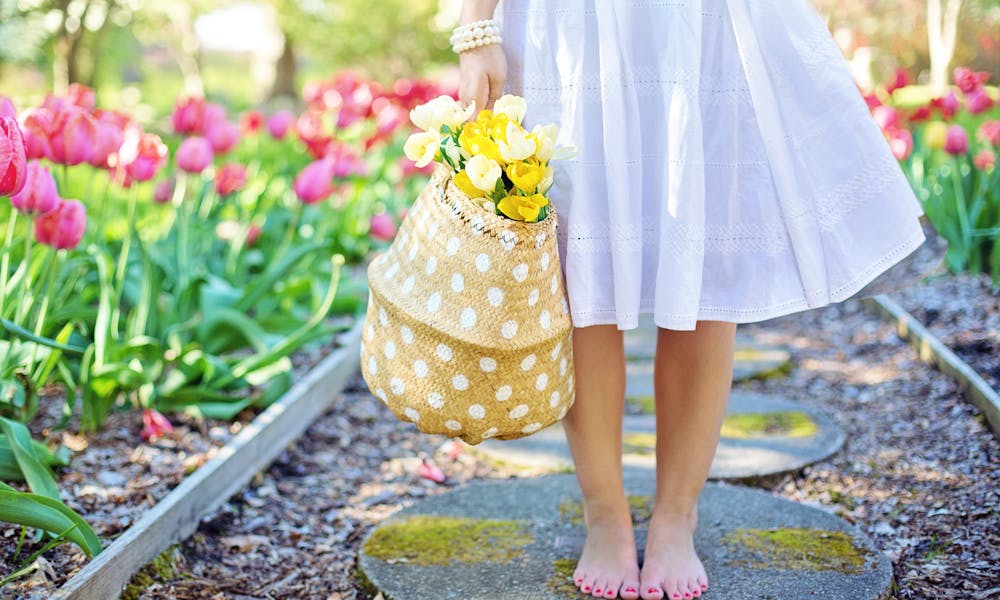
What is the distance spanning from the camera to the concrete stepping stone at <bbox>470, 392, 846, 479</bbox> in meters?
2.44

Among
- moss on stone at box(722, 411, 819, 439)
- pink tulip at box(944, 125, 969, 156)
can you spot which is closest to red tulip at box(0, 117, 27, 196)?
moss on stone at box(722, 411, 819, 439)

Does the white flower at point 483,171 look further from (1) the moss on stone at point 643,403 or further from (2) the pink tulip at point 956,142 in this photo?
(2) the pink tulip at point 956,142

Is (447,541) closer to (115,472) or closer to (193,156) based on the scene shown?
(115,472)

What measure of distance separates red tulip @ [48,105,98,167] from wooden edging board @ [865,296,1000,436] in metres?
2.09

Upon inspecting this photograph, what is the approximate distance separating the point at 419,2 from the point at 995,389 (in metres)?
10.4

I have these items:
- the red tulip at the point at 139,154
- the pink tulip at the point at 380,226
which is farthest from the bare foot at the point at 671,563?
the pink tulip at the point at 380,226

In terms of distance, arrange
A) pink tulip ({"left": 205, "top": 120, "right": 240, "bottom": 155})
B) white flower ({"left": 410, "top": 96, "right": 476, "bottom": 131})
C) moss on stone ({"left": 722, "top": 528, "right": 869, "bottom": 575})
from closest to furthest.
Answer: white flower ({"left": 410, "top": 96, "right": 476, "bottom": 131})
moss on stone ({"left": 722, "top": 528, "right": 869, "bottom": 575})
pink tulip ({"left": 205, "top": 120, "right": 240, "bottom": 155})

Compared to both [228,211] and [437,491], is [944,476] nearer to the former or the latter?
[437,491]

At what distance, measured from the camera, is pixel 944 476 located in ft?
7.57

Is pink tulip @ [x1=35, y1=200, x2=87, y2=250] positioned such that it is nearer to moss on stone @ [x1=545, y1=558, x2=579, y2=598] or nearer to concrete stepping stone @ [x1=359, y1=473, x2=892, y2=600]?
concrete stepping stone @ [x1=359, y1=473, x2=892, y2=600]

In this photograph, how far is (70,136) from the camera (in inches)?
88.5

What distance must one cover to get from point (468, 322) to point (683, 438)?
0.51m

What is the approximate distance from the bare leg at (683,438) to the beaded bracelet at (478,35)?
0.55 meters

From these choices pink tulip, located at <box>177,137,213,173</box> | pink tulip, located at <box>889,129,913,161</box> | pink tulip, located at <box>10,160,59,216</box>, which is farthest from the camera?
pink tulip, located at <box>889,129,913,161</box>
